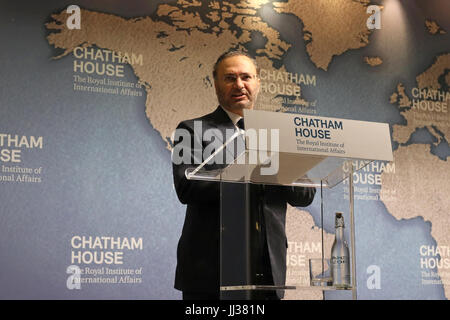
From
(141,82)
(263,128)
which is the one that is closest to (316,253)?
(263,128)

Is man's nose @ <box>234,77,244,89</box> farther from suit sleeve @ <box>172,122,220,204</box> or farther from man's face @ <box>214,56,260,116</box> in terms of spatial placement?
suit sleeve @ <box>172,122,220,204</box>

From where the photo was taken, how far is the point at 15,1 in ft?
12.8

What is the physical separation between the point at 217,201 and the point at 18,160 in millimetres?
1777

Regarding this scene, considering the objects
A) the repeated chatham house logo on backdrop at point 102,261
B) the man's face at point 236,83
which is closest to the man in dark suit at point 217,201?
the man's face at point 236,83

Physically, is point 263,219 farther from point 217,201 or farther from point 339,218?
point 217,201

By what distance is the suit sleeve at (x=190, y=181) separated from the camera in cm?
229

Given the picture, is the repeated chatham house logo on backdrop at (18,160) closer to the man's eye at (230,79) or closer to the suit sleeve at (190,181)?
the man's eye at (230,79)

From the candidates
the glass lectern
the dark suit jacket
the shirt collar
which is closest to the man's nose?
the shirt collar

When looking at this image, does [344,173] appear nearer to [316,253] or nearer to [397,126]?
[316,253]

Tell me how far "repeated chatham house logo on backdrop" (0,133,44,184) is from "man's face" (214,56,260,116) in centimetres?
129

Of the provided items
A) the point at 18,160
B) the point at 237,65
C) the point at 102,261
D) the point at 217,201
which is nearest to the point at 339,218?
the point at 217,201

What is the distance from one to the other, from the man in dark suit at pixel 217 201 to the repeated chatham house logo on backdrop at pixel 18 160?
1.29 metres

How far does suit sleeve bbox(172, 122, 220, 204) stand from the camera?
2.29m

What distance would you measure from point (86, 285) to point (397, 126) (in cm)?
250
